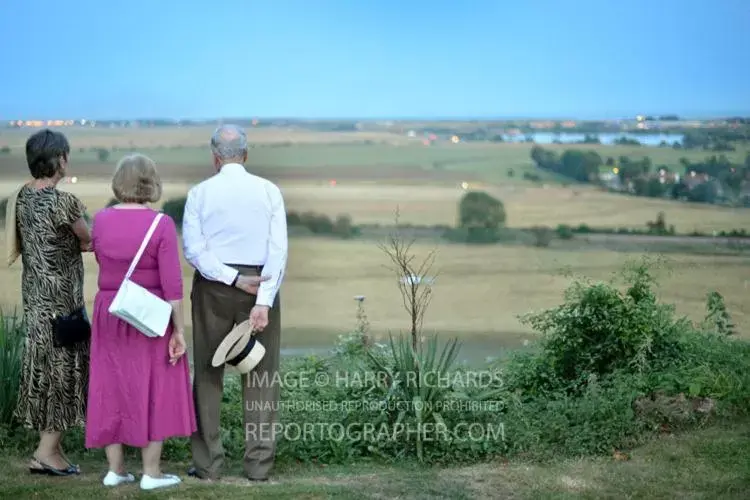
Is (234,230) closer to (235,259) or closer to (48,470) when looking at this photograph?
(235,259)

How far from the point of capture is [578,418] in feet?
23.4

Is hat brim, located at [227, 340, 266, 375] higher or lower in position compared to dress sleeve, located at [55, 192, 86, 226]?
lower

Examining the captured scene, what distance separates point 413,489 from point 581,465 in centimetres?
110

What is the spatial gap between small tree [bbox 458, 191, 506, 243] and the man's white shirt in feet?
16.9

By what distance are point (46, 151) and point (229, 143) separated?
3.23 feet

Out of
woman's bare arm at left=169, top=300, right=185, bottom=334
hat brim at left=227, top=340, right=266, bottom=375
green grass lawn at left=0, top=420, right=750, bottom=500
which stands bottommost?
green grass lawn at left=0, top=420, right=750, bottom=500

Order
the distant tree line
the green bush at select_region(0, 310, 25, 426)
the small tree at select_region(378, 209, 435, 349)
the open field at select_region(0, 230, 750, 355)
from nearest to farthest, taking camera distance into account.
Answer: the green bush at select_region(0, 310, 25, 426) < the small tree at select_region(378, 209, 435, 349) < the open field at select_region(0, 230, 750, 355) < the distant tree line

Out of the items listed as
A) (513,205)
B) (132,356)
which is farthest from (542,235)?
(132,356)

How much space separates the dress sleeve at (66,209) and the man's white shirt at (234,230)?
0.62 meters

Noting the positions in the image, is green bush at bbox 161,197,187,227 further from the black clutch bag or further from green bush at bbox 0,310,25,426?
the black clutch bag

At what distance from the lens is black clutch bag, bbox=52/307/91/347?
6152 millimetres

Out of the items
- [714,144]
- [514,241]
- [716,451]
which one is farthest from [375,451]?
[714,144]

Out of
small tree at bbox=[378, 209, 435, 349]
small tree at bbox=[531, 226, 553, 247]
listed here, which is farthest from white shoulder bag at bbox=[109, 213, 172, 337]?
small tree at bbox=[531, 226, 553, 247]

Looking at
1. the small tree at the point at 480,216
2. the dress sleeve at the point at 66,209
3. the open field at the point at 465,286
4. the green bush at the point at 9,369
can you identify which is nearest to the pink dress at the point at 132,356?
the dress sleeve at the point at 66,209
